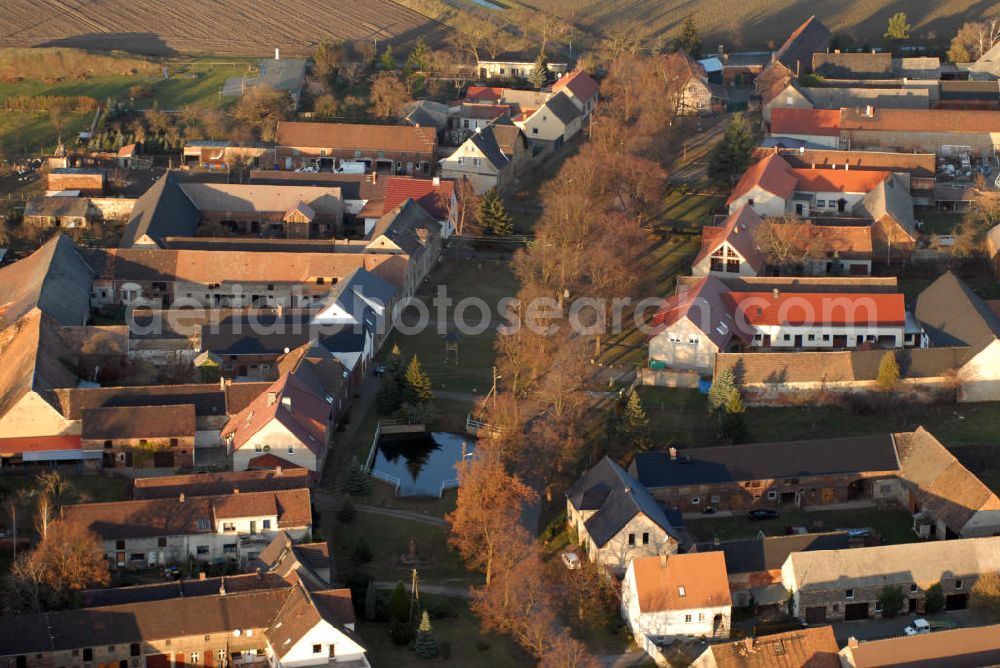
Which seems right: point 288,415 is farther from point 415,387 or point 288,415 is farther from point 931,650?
point 931,650

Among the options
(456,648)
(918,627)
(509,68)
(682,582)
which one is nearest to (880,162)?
(509,68)

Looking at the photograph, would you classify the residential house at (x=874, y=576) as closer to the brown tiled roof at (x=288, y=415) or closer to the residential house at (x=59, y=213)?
the brown tiled roof at (x=288, y=415)

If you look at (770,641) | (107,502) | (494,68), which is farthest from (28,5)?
(770,641)

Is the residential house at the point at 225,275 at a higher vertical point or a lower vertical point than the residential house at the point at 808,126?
lower

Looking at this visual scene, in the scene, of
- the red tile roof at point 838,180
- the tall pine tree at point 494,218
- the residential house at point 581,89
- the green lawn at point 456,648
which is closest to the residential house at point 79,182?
the tall pine tree at point 494,218

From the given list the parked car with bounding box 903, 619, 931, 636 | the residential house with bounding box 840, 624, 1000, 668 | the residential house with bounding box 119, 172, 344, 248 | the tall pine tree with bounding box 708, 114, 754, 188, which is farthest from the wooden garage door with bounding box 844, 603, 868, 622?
the residential house with bounding box 119, 172, 344, 248

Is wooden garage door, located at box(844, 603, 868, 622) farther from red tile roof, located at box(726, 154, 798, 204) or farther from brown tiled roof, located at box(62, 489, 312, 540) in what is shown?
red tile roof, located at box(726, 154, 798, 204)

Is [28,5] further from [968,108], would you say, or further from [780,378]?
[780,378]

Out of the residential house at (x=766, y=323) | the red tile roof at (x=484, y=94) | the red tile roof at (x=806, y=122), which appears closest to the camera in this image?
the residential house at (x=766, y=323)
